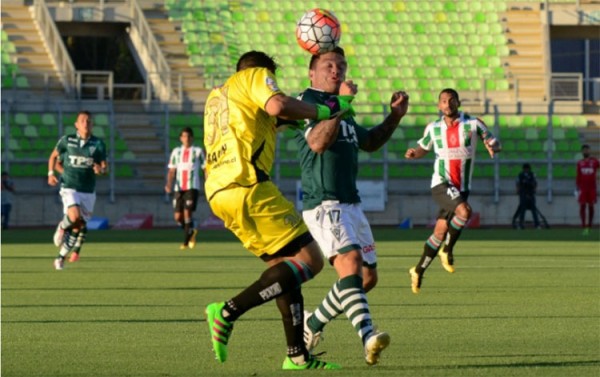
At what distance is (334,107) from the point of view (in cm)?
830

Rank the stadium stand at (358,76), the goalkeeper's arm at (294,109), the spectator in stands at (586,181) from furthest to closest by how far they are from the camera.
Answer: the stadium stand at (358,76) → the spectator in stands at (586,181) → the goalkeeper's arm at (294,109)

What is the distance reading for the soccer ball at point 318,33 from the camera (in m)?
9.48

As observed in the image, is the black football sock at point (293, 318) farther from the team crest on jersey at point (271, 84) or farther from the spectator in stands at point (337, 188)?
the team crest on jersey at point (271, 84)

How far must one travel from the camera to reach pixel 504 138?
38.4 m

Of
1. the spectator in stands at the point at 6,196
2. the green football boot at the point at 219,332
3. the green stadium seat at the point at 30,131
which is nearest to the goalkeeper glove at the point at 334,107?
the green football boot at the point at 219,332

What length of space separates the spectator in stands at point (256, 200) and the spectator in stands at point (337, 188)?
290 millimetres

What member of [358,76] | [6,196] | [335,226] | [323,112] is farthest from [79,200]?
[358,76]

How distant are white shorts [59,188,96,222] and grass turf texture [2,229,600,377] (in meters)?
0.82

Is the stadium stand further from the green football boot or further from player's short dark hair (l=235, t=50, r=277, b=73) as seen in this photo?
the green football boot

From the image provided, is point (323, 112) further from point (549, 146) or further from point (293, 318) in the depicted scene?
point (549, 146)

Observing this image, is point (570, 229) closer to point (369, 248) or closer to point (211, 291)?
point (211, 291)

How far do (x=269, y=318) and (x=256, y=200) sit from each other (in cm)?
380

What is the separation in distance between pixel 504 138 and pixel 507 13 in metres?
5.81

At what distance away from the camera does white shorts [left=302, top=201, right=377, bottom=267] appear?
353 inches
